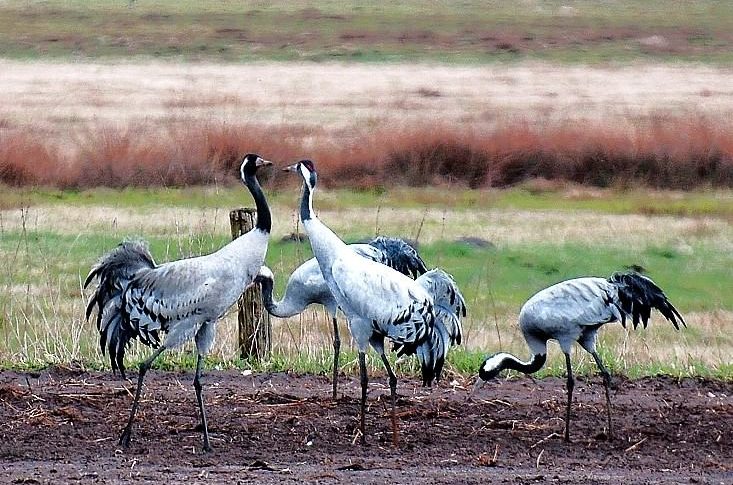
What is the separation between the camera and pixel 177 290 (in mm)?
8453

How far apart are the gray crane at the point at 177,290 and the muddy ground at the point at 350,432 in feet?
1.10

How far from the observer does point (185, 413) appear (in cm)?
911

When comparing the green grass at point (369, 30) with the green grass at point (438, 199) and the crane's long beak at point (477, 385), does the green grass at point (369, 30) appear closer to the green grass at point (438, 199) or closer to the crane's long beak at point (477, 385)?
the green grass at point (438, 199)

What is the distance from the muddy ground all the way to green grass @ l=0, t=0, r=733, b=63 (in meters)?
36.3

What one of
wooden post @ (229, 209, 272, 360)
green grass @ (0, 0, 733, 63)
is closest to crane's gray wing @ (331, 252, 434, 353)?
wooden post @ (229, 209, 272, 360)

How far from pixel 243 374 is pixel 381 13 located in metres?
49.8

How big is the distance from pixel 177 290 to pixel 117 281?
2.10 feet

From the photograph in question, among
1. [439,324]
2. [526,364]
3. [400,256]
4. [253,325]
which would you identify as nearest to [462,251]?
[253,325]

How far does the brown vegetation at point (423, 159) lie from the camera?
20.5m

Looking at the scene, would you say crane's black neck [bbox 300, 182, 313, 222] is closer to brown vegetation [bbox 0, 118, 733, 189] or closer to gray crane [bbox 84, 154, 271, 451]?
gray crane [bbox 84, 154, 271, 451]

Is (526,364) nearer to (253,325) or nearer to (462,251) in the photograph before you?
(253,325)

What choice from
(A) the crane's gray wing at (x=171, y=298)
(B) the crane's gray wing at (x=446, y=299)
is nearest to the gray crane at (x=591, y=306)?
(B) the crane's gray wing at (x=446, y=299)

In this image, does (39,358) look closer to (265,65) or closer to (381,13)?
(265,65)

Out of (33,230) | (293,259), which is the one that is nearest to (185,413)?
(293,259)
